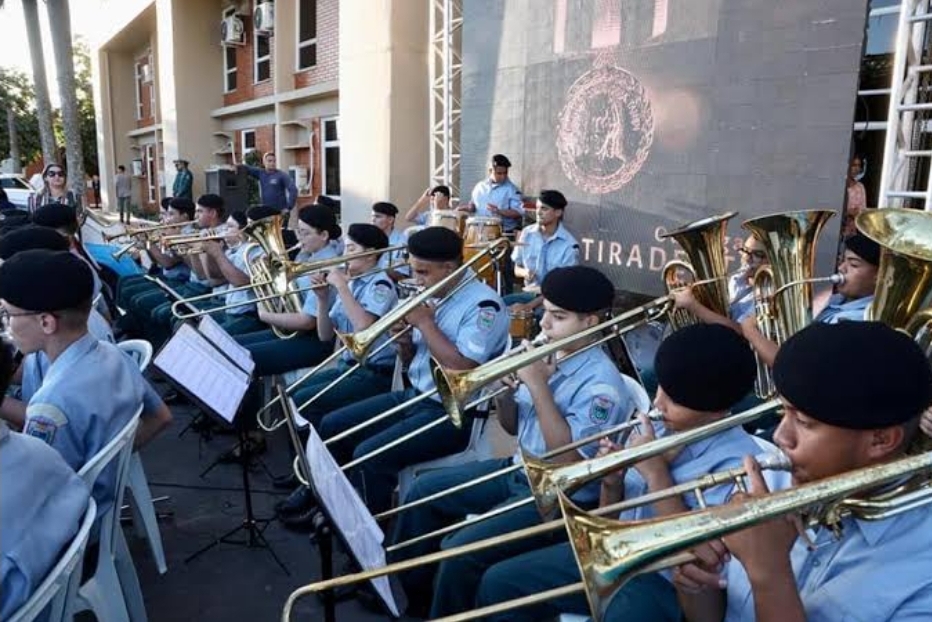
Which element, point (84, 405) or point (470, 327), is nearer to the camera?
point (84, 405)

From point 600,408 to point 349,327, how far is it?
2.16m

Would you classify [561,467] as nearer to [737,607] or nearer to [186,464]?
[737,607]

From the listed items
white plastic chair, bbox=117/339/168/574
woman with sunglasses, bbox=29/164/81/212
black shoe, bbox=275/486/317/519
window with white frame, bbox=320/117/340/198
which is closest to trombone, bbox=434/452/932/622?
white plastic chair, bbox=117/339/168/574

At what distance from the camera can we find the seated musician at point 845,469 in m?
1.27

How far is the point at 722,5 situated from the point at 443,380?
399 cm

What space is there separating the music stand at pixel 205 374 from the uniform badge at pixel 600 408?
1.41 metres

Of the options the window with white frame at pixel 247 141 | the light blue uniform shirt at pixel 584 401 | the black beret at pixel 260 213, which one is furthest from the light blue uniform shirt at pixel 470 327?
the window with white frame at pixel 247 141

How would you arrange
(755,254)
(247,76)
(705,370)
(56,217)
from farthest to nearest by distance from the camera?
(247,76), (56,217), (755,254), (705,370)

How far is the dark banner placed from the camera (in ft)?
14.7

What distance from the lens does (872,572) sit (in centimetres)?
131

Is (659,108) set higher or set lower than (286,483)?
higher

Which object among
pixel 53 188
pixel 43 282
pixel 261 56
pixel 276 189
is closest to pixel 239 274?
pixel 43 282

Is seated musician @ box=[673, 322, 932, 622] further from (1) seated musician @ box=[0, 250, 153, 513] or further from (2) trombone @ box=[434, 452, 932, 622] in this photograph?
(1) seated musician @ box=[0, 250, 153, 513]

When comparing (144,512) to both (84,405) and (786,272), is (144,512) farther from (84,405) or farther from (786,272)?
(786,272)
